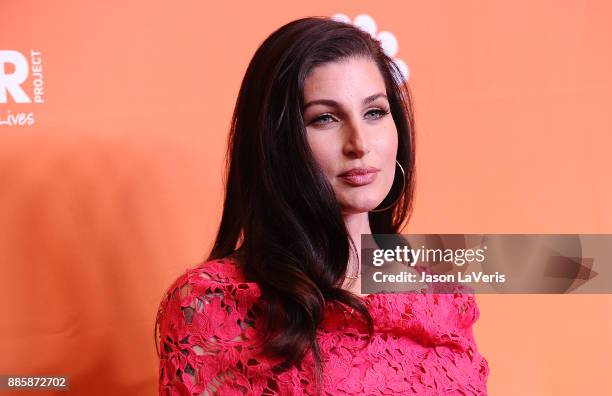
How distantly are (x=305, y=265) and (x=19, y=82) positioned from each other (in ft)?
2.19

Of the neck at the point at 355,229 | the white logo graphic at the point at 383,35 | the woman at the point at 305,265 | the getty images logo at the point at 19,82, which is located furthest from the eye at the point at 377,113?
the getty images logo at the point at 19,82

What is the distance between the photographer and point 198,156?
4.60 feet

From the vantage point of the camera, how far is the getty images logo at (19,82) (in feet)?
4.49

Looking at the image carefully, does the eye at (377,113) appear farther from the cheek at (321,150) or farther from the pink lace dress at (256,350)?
the pink lace dress at (256,350)

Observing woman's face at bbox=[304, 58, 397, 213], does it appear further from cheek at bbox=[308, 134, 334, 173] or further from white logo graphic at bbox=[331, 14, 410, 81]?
white logo graphic at bbox=[331, 14, 410, 81]

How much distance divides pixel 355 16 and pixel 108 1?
0.45m

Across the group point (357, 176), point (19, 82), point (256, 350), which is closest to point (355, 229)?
point (357, 176)

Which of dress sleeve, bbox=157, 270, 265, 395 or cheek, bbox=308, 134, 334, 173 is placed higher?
cheek, bbox=308, 134, 334, 173

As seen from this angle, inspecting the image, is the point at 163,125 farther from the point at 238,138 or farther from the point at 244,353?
the point at 244,353

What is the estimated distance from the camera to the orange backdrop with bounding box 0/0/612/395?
1.37 metres

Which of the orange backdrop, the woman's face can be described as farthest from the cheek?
the orange backdrop

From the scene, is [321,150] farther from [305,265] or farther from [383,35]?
[383,35]

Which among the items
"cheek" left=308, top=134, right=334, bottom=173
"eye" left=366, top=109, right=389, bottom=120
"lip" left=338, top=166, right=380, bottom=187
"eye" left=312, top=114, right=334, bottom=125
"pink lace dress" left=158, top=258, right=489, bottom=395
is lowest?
"pink lace dress" left=158, top=258, right=489, bottom=395


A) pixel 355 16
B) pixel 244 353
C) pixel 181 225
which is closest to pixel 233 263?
pixel 244 353
